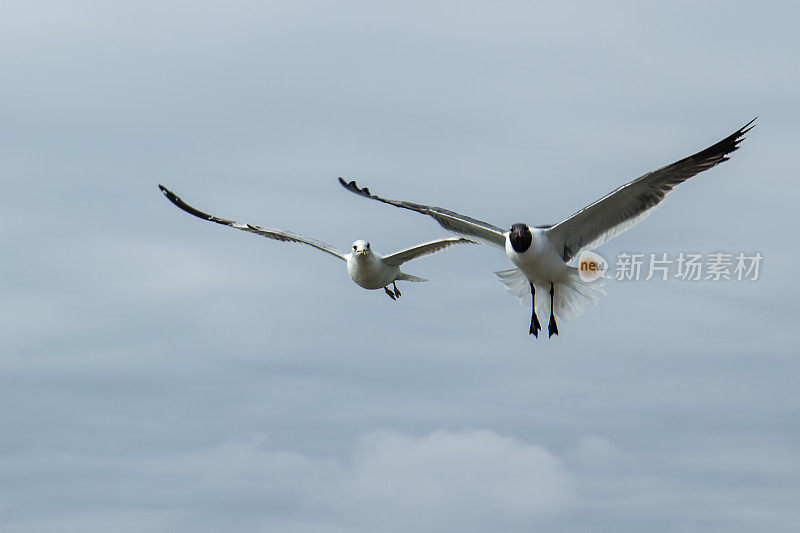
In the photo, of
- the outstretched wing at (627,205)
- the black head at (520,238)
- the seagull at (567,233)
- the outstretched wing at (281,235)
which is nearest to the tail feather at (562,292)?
the seagull at (567,233)

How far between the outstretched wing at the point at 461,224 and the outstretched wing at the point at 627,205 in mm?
755

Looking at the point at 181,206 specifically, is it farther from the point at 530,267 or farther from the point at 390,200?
the point at 530,267

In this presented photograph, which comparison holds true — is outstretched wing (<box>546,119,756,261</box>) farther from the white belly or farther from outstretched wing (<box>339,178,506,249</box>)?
the white belly

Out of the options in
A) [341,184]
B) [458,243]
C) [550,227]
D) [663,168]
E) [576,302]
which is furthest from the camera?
[458,243]

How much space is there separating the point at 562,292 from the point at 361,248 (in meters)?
4.69

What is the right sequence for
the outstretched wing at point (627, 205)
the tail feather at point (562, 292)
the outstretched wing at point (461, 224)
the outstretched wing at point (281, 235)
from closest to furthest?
the outstretched wing at point (627, 205) → the outstretched wing at point (461, 224) → the tail feather at point (562, 292) → the outstretched wing at point (281, 235)

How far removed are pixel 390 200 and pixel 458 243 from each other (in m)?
3.51

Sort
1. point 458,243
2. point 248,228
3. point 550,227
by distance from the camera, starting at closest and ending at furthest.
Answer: point 550,227
point 458,243
point 248,228

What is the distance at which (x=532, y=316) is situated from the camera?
706 inches

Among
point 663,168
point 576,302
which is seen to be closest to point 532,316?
point 576,302

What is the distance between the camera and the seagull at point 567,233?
15695 mm

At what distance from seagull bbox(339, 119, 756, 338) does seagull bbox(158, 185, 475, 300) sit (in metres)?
3.03

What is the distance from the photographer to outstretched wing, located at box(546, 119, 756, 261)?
1560 centimetres

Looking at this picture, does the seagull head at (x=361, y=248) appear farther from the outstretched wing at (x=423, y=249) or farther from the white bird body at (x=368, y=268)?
the outstretched wing at (x=423, y=249)
